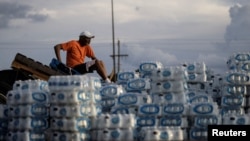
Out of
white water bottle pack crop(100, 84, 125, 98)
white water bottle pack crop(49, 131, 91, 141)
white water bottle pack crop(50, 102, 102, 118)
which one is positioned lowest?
white water bottle pack crop(49, 131, 91, 141)

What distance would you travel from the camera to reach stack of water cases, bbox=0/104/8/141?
14.1 m

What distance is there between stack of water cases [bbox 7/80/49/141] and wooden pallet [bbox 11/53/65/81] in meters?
3.62

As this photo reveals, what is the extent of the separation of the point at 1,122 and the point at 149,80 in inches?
159

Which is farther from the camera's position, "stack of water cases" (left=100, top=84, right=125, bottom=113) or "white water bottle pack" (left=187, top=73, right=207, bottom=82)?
"white water bottle pack" (left=187, top=73, right=207, bottom=82)

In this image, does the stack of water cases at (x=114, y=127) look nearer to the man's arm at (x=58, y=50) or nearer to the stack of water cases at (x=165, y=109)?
the stack of water cases at (x=165, y=109)

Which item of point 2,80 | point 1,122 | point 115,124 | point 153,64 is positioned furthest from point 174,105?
point 2,80

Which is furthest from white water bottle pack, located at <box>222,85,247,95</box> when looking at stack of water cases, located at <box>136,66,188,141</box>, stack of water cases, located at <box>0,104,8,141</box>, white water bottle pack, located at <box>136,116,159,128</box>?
stack of water cases, located at <box>0,104,8,141</box>

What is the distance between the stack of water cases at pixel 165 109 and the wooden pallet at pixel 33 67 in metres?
3.65

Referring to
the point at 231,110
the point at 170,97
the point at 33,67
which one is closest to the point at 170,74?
the point at 170,97

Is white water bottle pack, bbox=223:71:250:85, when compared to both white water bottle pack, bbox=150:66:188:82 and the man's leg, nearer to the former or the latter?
white water bottle pack, bbox=150:66:188:82

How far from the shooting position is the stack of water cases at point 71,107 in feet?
42.3

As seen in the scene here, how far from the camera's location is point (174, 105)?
13.7 meters

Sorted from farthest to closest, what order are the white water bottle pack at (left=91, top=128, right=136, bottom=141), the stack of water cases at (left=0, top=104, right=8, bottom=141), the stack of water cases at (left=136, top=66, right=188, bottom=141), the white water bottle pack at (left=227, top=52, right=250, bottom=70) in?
the white water bottle pack at (left=227, top=52, right=250, bottom=70) < the stack of water cases at (left=0, top=104, right=8, bottom=141) < the white water bottle pack at (left=91, top=128, right=136, bottom=141) < the stack of water cases at (left=136, top=66, right=188, bottom=141)

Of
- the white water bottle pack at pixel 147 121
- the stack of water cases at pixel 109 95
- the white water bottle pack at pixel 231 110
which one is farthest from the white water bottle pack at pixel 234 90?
the stack of water cases at pixel 109 95
